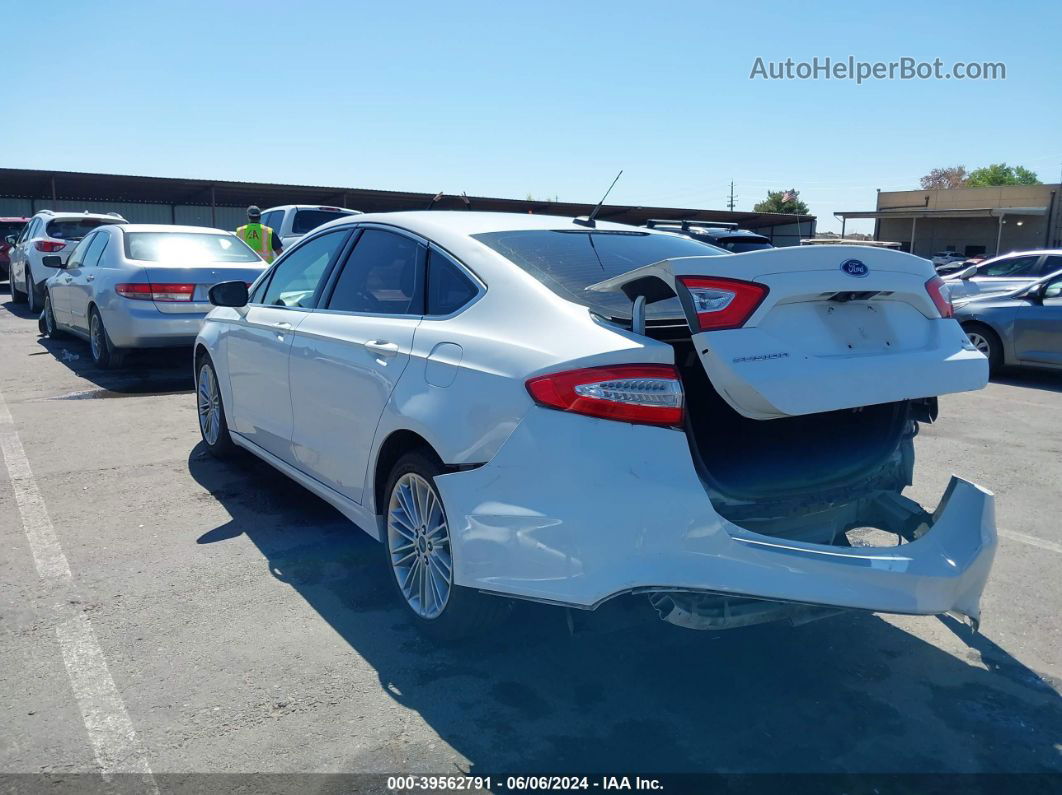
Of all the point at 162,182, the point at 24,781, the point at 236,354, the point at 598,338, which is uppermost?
the point at 162,182

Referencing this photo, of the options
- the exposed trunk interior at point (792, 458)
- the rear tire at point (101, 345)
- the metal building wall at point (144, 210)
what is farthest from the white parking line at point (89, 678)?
the metal building wall at point (144, 210)

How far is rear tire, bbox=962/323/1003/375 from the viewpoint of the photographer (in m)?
10.7

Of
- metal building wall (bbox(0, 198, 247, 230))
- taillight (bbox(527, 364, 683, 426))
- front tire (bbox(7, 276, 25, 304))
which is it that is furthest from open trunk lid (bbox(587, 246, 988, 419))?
metal building wall (bbox(0, 198, 247, 230))

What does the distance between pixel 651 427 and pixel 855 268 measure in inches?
39.0

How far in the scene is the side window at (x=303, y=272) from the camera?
4625mm

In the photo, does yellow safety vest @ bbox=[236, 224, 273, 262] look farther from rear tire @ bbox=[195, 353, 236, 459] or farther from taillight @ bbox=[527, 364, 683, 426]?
taillight @ bbox=[527, 364, 683, 426]

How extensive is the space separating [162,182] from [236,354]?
77.1 ft

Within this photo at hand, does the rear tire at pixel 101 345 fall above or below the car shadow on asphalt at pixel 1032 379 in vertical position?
above

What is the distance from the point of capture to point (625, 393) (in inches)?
107

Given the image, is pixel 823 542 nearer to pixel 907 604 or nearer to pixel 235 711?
pixel 907 604

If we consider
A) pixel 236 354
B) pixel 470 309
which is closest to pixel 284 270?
pixel 236 354

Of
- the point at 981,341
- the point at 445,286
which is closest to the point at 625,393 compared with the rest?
the point at 445,286

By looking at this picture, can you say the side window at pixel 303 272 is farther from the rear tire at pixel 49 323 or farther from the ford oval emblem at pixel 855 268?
the rear tire at pixel 49 323

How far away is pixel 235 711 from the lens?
301 cm
